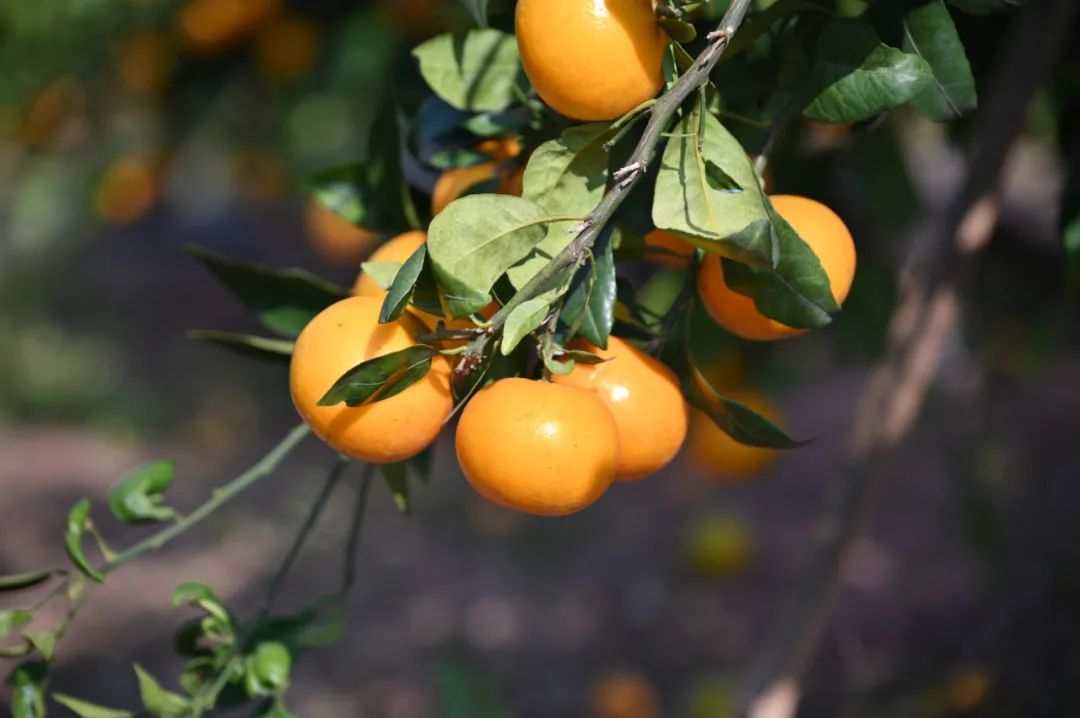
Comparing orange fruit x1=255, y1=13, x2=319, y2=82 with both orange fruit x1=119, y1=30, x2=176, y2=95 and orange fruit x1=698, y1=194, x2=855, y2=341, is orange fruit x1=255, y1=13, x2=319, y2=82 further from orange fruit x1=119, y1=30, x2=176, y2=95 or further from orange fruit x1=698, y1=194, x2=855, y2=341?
orange fruit x1=698, y1=194, x2=855, y2=341

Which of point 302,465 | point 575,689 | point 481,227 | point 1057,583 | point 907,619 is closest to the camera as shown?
point 481,227

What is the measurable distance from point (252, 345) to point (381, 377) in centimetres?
17

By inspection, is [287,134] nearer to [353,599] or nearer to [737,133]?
[737,133]

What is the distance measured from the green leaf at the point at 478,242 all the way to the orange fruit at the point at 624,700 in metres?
1.63

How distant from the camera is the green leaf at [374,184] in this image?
635 millimetres

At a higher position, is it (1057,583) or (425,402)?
(425,402)

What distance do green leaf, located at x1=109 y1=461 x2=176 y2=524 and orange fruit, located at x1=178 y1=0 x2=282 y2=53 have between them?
628mm

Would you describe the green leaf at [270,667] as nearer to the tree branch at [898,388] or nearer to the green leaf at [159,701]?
the green leaf at [159,701]

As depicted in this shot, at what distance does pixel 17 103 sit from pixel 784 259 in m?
1.09

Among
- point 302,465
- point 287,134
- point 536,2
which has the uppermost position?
point 536,2

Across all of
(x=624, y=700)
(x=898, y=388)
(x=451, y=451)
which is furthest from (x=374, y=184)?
(x=451, y=451)

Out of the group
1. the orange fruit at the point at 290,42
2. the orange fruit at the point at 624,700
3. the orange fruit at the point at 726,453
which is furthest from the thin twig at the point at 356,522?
the orange fruit at the point at 624,700

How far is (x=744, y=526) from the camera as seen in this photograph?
262 centimetres

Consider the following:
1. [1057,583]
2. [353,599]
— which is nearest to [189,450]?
[353,599]
